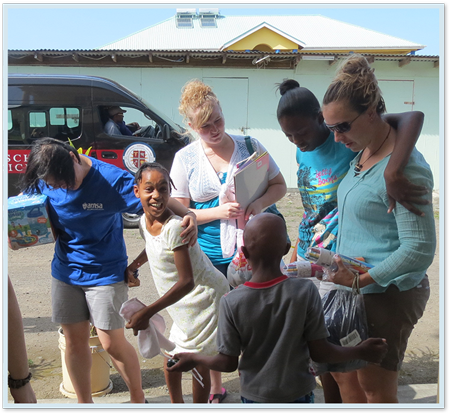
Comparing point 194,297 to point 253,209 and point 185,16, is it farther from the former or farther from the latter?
point 185,16

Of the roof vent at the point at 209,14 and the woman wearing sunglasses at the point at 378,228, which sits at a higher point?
the roof vent at the point at 209,14

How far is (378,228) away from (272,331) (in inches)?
23.3

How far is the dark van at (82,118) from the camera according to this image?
744 cm

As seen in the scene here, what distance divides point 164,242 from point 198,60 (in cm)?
860

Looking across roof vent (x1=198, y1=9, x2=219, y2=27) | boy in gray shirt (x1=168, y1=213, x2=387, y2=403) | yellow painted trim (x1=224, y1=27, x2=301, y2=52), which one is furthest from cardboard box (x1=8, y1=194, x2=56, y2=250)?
yellow painted trim (x1=224, y1=27, x2=301, y2=52)

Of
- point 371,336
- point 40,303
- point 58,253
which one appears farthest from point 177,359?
point 40,303

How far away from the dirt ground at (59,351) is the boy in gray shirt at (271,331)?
1.92 feet

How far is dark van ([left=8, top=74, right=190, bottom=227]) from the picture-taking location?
7.44 m

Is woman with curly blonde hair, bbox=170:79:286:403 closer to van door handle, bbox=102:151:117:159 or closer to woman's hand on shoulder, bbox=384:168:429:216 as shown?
woman's hand on shoulder, bbox=384:168:429:216

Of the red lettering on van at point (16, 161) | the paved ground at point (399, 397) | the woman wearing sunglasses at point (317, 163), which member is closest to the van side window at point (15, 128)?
the red lettering on van at point (16, 161)

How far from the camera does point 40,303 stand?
4.84 meters

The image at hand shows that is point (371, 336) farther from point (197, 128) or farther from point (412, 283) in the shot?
point (197, 128)

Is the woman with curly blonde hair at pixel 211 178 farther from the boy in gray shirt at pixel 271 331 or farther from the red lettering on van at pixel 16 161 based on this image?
the red lettering on van at pixel 16 161

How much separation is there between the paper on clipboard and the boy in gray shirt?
0.59m
